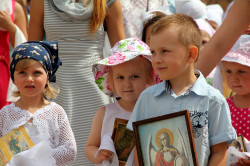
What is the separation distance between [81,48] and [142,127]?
2.05m

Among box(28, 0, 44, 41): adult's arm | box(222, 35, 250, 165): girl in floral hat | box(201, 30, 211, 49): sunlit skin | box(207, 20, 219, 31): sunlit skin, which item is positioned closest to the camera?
box(222, 35, 250, 165): girl in floral hat

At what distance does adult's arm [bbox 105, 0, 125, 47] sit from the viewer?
17.1ft

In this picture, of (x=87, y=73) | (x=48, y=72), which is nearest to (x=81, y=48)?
(x=87, y=73)

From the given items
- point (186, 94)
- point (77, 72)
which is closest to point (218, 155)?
point (186, 94)

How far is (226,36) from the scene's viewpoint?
3811 mm

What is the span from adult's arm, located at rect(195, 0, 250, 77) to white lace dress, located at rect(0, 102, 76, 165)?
1.11 meters

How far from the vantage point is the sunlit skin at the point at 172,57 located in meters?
3.33

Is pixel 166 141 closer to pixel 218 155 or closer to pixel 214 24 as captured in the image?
pixel 218 155

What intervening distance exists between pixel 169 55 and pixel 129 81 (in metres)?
A: 0.86

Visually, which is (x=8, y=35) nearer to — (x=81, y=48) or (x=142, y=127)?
(x=81, y=48)

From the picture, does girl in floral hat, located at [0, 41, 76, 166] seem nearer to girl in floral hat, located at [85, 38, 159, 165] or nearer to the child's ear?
girl in floral hat, located at [85, 38, 159, 165]

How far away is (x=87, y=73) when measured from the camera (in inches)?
202

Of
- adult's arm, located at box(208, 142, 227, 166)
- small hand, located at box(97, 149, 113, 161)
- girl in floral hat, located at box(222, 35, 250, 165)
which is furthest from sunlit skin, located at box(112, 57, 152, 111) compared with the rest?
adult's arm, located at box(208, 142, 227, 166)

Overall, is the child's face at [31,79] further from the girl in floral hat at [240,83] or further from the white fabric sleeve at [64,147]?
the girl in floral hat at [240,83]
